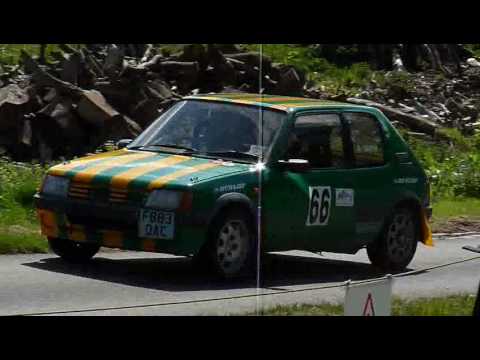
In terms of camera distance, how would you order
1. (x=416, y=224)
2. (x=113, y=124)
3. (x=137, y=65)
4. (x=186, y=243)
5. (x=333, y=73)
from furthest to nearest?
(x=333, y=73), (x=137, y=65), (x=113, y=124), (x=416, y=224), (x=186, y=243)

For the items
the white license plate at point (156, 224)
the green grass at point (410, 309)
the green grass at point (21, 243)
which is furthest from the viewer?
the green grass at point (21, 243)

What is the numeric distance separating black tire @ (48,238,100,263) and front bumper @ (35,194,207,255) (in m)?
0.19

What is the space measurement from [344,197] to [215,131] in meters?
1.29

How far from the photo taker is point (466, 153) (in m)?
22.0

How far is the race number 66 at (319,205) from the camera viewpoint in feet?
37.6

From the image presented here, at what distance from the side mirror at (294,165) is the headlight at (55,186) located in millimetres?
1799

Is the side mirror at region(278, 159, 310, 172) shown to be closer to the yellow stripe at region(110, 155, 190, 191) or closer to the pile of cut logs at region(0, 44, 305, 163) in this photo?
the yellow stripe at region(110, 155, 190, 191)

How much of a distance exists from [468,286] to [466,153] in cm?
1048

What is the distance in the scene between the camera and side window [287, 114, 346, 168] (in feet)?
38.1

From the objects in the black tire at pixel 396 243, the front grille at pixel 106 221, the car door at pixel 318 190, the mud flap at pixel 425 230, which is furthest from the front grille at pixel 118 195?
the mud flap at pixel 425 230

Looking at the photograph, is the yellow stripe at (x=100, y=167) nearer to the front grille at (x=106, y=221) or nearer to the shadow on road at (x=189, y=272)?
the front grille at (x=106, y=221)

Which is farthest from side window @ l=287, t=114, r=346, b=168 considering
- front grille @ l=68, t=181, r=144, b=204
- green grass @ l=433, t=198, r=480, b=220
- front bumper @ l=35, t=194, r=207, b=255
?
green grass @ l=433, t=198, r=480, b=220
